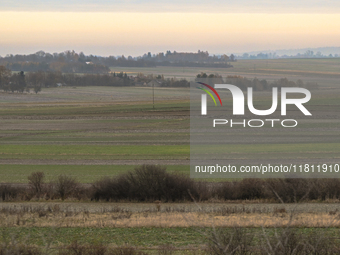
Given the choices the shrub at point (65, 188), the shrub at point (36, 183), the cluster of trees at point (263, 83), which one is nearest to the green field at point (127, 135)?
the cluster of trees at point (263, 83)

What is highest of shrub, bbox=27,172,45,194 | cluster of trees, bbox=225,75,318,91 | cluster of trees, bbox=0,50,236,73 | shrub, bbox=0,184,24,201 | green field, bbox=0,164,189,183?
cluster of trees, bbox=0,50,236,73

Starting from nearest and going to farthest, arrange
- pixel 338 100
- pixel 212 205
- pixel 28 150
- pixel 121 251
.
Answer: pixel 121 251
pixel 212 205
pixel 28 150
pixel 338 100

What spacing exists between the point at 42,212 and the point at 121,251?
23.2ft

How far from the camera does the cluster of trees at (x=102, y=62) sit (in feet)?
290

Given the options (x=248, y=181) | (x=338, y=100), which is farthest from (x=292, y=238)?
(x=338, y=100)

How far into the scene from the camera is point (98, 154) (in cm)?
3164

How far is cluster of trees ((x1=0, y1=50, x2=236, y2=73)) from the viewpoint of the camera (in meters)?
88.3

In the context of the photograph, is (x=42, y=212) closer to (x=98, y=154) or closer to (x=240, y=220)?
(x=240, y=220)

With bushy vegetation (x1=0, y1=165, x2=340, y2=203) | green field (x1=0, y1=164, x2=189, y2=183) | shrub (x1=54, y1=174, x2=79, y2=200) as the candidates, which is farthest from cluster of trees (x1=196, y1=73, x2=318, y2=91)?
shrub (x1=54, y1=174, x2=79, y2=200)

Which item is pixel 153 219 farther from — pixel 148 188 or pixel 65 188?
pixel 65 188

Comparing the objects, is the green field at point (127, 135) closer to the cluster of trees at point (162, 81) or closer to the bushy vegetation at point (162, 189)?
the bushy vegetation at point (162, 189)

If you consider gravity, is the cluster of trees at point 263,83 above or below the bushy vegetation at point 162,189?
above

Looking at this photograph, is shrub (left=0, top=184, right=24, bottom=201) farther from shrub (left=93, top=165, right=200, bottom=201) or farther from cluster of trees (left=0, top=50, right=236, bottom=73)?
cluster of trees (left=0, top=50, right=236, bottom=73)

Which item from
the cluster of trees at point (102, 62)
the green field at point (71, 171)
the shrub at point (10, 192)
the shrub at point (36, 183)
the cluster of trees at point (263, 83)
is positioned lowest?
the green field at point (71, 171)
